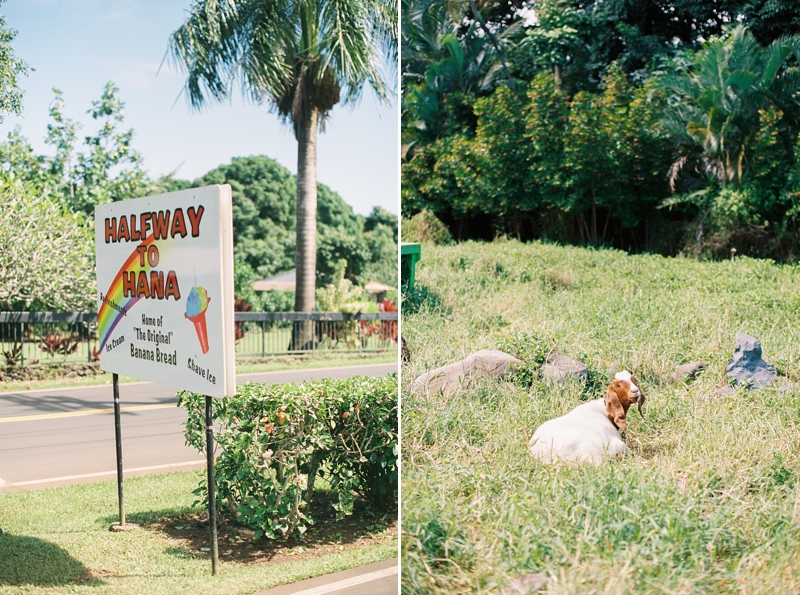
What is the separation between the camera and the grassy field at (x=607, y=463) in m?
2.70

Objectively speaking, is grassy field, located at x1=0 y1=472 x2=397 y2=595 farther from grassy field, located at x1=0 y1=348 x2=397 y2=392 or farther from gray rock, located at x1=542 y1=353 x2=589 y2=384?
grassy field, located at x1=0 y1=348 x2=397 y2=392

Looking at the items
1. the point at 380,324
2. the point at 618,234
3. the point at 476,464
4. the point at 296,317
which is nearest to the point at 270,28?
the point at 296,317

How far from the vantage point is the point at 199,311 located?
363 cm

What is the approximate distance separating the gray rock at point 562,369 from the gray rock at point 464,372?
0.17m

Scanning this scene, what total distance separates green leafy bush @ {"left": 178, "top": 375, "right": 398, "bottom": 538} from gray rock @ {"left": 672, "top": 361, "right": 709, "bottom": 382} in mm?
1597

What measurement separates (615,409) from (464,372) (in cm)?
77

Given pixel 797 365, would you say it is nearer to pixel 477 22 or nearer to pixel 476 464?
pixel 476 464

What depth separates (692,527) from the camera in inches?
109

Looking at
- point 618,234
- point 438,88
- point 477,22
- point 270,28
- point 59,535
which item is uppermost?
point 270,28

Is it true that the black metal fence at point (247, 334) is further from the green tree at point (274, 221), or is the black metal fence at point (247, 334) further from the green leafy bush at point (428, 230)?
the green tree at point (274, 221)

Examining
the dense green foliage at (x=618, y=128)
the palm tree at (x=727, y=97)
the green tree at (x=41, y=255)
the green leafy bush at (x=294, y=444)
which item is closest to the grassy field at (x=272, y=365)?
the green tree at (x=41, y=255)

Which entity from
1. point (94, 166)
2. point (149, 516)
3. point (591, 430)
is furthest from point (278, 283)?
point (591, 430)

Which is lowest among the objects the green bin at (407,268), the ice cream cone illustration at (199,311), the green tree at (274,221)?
the ice cream cone illustration at (199,311)

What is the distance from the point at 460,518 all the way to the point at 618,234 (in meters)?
4.55
